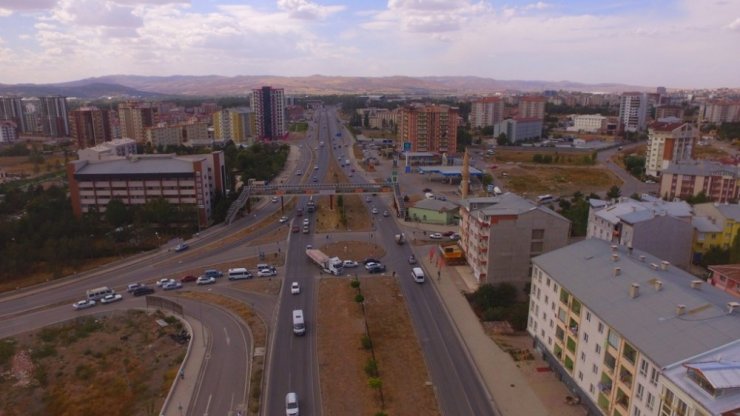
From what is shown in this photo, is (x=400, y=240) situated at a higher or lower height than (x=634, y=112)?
lower

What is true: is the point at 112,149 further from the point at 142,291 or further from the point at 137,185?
the point at 142,291

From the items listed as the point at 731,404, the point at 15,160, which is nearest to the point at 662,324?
the point at 731,404

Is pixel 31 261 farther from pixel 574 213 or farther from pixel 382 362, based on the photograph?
pixel 574 213

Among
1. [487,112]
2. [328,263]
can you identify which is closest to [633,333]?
[328,263]

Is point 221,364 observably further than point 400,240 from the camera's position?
No

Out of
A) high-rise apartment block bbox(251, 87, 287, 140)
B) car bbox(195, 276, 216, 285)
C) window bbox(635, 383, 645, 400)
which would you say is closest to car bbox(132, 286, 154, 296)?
car bbox(195, 276, 216, 285)

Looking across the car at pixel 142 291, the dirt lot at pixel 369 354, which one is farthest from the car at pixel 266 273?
the car at pixel 142 291

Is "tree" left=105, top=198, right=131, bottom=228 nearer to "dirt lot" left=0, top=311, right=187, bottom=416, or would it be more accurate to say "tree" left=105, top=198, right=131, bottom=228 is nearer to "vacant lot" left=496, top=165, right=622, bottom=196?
"dirt lot" left=0, top=311, right=187, bottom=416
